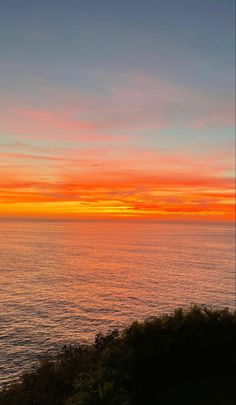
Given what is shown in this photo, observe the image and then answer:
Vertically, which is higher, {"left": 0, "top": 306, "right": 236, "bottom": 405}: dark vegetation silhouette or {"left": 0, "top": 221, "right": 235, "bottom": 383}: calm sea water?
{"left": 0, "top": 306, "right": 236, "bottom": 405}: dark vegetation silhouette

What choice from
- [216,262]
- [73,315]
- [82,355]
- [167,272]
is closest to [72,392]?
[82,355]

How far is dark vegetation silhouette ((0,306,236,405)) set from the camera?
1727 centimetres

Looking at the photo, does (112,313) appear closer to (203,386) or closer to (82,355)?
(82,355)

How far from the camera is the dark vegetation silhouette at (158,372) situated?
56.6ft

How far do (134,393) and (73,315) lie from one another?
3242 cm

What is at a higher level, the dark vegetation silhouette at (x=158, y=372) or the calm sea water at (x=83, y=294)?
the dark vegetation silhouette at (x=158, y=372)

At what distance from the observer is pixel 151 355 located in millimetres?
19234

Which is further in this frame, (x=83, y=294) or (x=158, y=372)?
(x=83, y=294)

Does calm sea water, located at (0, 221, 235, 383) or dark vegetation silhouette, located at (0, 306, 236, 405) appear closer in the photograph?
dark vegetation silhouette, located at (0, 306, 236, 405)

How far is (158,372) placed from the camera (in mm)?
19297

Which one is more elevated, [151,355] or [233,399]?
[151,355]

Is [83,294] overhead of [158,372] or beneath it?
beneath

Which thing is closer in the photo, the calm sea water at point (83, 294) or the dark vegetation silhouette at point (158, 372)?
the dark vegetation silhouette at point (158, 372)

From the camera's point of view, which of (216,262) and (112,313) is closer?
(112,313)
